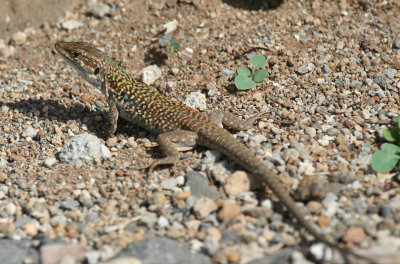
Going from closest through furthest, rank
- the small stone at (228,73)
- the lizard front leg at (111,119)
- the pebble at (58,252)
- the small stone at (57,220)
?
the pebble at (58,252) → the small stone at (57,220) → the lizard front leg at (111,119) → the small stone at (228,73)

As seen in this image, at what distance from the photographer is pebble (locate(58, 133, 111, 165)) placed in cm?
473

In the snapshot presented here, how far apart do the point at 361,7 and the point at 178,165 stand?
3.87 metres

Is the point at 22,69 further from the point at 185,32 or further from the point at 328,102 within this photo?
the point at 328,102

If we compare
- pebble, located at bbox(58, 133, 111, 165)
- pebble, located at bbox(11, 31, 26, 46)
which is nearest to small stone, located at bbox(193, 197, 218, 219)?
pebble, located at bbox(58, 133, 111, 165)

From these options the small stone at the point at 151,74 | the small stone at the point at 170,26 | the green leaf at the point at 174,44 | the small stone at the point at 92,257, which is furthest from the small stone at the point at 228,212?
the small stone at the point at 170,26

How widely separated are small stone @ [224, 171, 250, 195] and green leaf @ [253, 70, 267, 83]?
180 centimetres

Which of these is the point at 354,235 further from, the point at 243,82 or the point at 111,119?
the point at 111,119

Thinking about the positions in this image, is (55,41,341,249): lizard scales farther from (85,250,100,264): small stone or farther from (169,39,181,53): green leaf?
(85,250,100,264): small stone

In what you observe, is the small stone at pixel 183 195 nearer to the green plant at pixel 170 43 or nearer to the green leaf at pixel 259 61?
the green leaf at pixel 259 61

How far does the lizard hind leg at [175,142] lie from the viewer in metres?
4.54

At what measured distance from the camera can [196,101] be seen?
218 inches

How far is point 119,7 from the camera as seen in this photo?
285 inches

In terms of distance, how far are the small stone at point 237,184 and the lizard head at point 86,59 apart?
2381 mm

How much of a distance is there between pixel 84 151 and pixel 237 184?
71.9 inches
